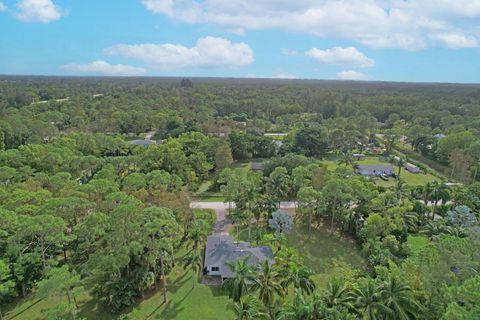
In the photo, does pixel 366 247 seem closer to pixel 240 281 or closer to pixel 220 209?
pixel 240 281

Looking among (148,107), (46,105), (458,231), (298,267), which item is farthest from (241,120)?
(298,267)

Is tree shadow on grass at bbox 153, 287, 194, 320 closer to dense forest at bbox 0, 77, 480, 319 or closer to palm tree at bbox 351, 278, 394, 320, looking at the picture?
dense forest at bbox 0, 77, 480, 319

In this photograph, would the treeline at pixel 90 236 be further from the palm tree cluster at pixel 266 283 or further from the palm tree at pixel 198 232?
the palm tree cluster at pixel 266 283

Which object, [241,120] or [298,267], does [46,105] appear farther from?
[298,267]

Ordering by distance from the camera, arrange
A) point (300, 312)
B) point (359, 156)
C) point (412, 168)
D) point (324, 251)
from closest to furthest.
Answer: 1. point (300, 312)
2. point (324, 251)
3. point (412, 168)
4. point (359, 156)

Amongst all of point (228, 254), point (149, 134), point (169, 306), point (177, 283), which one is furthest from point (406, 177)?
point (149, 134)

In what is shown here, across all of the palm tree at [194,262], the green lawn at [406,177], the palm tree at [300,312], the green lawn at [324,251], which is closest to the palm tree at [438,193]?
the green lawn at [406,177]
